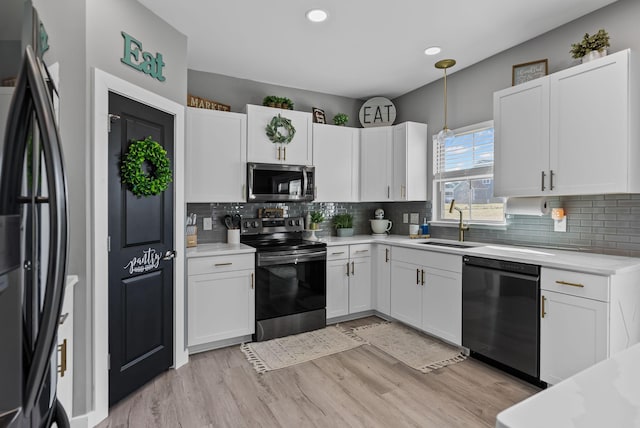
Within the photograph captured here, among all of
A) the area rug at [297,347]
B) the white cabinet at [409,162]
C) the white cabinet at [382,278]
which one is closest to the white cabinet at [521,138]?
the white cabinet at [409,162]

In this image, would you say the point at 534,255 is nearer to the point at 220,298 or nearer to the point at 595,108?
the point at 595,108

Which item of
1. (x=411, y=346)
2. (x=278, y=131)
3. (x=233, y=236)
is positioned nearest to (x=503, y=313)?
(x=411, y=346)

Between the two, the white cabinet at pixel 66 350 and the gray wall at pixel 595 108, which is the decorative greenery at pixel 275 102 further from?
the white cabinet at pixel 66 350

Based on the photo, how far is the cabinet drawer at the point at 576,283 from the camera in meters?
2.04

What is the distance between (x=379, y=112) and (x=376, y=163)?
732 millimetres

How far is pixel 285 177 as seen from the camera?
144 inches

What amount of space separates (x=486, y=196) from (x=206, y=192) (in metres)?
2.78

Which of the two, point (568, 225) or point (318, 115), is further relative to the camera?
point (318, 115)

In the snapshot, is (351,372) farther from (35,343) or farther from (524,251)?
(35,343)

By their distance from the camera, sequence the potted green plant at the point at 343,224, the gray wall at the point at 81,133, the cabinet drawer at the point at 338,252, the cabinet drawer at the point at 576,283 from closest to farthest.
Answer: the gray wall at the point at 81,133
the cabinet drawer at the point at 576,283
the cabinet drawer at the point at 338,252
the potted green plant at the point at 343,224

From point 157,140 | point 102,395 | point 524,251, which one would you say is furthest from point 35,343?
point 524,251

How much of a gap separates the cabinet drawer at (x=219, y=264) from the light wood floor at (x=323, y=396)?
0.75 meters

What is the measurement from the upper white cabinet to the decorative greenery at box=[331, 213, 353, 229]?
6.04 feet

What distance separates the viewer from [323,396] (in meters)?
2.35
